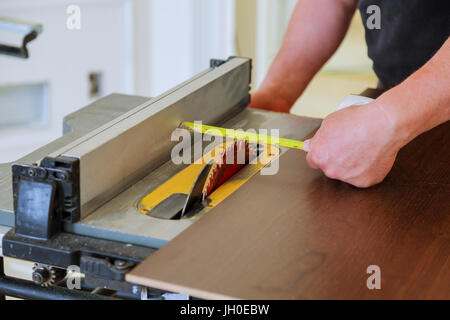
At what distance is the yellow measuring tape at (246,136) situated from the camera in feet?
4.31

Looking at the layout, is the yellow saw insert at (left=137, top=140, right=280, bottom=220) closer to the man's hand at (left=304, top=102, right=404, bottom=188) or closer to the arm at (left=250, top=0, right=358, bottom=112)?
the man's hand at (left=304, top=102, right=404, bottom=188)

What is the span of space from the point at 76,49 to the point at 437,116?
2.29 meters

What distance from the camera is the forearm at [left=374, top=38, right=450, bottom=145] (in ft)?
3.75

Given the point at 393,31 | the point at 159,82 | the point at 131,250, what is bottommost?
the point at 159,82

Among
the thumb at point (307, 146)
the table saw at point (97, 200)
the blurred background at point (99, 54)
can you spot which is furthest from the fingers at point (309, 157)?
the blurred background at point (99, 54)

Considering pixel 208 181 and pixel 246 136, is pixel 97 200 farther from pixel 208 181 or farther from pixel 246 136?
pixel 246 136

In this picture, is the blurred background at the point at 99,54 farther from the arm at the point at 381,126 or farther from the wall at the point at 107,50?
the arm at the point at 381,126

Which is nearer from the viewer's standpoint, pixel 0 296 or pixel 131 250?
pixel 131 250

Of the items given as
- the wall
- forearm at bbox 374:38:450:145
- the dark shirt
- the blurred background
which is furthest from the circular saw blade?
the wall

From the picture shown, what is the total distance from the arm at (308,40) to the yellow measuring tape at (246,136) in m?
0.54

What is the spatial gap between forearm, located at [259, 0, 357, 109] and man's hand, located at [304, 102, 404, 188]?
695 millimetres
